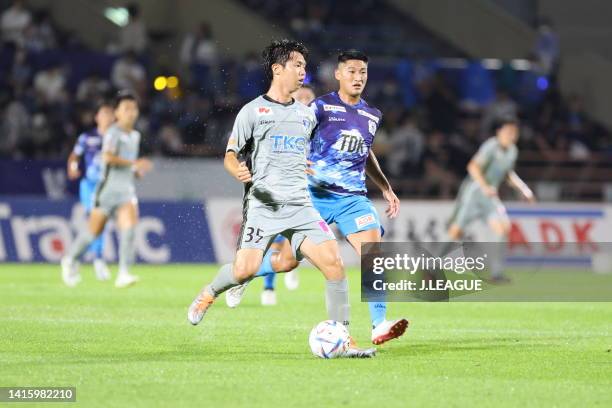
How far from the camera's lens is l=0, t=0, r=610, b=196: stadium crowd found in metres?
25.0

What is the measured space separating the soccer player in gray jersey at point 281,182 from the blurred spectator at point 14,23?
17985 mm

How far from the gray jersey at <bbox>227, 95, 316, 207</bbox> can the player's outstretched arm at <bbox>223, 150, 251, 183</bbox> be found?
7cm

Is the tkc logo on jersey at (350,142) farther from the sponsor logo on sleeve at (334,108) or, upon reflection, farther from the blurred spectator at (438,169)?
the blurred spectator at (438,169)

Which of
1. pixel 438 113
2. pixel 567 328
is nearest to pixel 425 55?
pixel 438 113

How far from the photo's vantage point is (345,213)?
36.2 ft

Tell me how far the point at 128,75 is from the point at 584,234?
9533mm

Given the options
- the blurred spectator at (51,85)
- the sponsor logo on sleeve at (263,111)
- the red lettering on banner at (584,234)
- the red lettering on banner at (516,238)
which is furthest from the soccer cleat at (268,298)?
the blurred spectator at (51,85)

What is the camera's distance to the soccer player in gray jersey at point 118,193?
17562 mm

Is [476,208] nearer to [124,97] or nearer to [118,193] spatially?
[118,193]

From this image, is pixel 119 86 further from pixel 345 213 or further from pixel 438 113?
pixel 345 213

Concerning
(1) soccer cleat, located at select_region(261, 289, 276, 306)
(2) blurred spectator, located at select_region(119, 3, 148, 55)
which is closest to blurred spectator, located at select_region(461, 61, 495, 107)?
(2) blurred spectator, located at select_region(119, 3, 148, 55)

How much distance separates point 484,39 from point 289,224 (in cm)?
2348

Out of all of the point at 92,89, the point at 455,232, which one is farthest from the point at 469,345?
the point at 92,89

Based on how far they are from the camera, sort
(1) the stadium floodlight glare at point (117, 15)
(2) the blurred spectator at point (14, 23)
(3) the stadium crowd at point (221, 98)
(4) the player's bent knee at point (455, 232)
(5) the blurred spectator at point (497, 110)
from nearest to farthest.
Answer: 1. (4) the player's bent knee at point (455, 232)
2. (3) the stadium crowd at point (221, 98)
3. (2) the blurred spectator at point (14, 23)
4. (5) the blurred spectator at point (497, 110)
5. (1) the stadium floodlight glare at point (117, 15)
